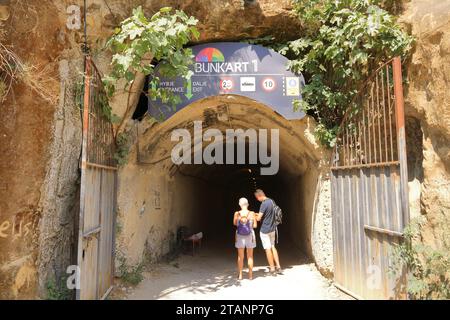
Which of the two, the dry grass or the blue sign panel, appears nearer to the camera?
the dry grass

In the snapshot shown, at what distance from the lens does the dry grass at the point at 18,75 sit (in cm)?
478

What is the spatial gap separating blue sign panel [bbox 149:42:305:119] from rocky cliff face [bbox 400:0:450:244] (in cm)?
181

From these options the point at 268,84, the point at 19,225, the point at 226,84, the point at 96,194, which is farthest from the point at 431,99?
the point at 19,225

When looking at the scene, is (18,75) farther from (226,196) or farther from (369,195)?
(226,196)

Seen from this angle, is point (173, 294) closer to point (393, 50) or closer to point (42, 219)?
point (42, 219)

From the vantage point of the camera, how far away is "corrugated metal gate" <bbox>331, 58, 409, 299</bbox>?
4402mm

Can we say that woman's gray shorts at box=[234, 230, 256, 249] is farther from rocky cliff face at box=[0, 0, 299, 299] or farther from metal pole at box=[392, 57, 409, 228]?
metal pole at box=[392, 57, 409, 228]

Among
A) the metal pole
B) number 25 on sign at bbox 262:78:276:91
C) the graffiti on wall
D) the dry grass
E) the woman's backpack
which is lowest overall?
the woman's backpack

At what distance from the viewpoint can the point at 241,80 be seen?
6.31 metres

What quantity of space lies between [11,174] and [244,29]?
A: 14.3 feet

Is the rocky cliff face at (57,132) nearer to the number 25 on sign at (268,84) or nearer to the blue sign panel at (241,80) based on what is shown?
the blue sign panel at (241,80)

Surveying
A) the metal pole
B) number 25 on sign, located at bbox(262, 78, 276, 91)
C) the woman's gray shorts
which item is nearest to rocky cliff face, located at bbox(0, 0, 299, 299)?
number 25 on sign, located at bbox(262, 78, 276, 91)

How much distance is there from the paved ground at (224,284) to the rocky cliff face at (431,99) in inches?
74.7

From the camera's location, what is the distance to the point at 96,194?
4844 mm
